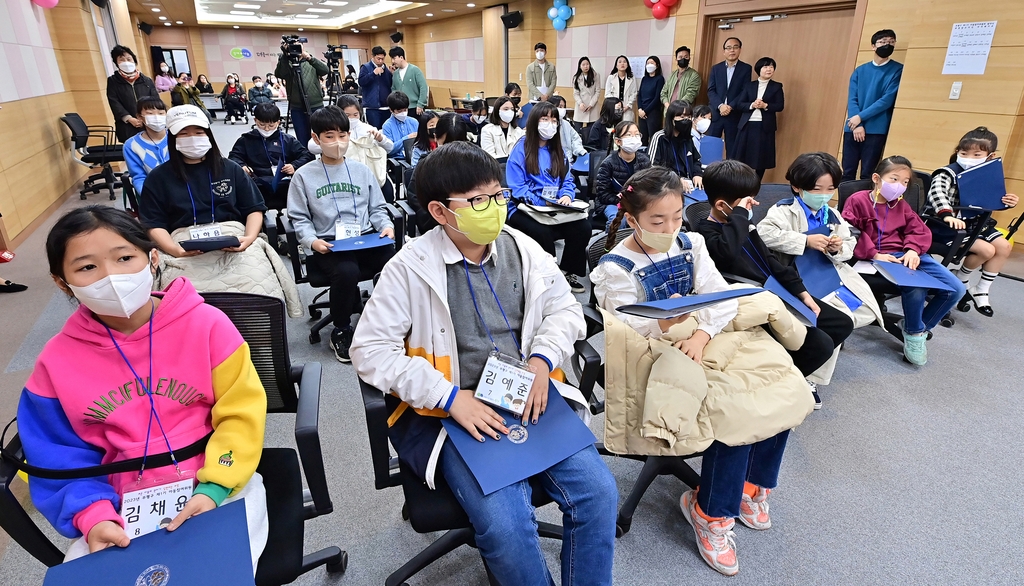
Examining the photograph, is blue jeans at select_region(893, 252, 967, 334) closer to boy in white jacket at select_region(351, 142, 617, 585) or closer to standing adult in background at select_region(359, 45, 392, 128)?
boy in white jacket at select_region(351, 142, 617, 585)

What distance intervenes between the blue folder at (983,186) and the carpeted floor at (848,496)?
0.93 m

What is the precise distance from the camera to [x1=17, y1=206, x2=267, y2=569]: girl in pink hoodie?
1.06 metres

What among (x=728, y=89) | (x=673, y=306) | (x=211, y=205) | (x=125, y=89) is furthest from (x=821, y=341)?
(x=125, y=89)

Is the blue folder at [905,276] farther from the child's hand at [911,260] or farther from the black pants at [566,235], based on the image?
the black pants at [566,235]

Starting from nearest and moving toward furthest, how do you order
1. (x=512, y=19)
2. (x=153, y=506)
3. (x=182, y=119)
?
(x=153, y=506), (x=182, y=119), (x=512, y=19)

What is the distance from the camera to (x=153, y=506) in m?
1.09

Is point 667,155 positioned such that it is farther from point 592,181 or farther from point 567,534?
point 567,534

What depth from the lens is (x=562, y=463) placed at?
4.25 ft

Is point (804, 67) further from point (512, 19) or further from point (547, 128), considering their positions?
point (512, 19)

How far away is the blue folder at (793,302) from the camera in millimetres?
2033

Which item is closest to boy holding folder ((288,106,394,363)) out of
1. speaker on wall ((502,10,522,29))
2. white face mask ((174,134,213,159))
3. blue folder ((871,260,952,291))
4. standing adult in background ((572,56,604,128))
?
white face mask ((174,134,213,159))

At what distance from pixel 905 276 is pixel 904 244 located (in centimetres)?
33

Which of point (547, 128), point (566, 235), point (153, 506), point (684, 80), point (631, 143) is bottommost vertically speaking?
point (566, 235)

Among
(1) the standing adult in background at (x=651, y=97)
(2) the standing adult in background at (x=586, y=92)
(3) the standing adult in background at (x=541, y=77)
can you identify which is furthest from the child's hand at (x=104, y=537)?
(3) the standing adult in background at (x=541, y=77)
